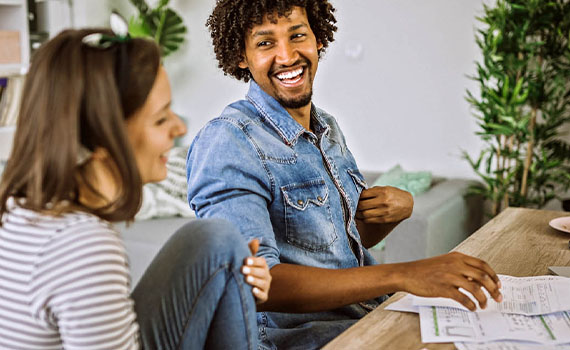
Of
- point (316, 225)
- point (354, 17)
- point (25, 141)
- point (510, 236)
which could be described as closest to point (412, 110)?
point (354, 17)

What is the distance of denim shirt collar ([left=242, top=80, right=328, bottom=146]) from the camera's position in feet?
4.87

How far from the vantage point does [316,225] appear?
1.41 m

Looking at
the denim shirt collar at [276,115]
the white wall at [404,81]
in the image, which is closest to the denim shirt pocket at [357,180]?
the denim shirt collar at [276,115]

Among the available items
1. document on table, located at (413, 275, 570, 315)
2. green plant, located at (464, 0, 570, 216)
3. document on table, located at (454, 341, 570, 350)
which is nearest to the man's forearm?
document on table, located at (413, 275, 570, 315)

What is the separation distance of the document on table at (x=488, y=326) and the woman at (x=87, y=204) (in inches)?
13.2

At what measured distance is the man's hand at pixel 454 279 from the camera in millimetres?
1062

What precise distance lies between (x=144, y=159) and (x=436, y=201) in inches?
81.9

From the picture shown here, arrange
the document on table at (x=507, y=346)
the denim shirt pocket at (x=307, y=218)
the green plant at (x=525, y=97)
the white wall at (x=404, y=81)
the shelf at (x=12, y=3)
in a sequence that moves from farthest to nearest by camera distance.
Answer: the shelf at (x=12, y=3), the white wall at (x=404, y=81), the green plant at (x=525, y=97), the denim shirt pocket at (x=307, y=218), the document on table at (x=507, y=346)

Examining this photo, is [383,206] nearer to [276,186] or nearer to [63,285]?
[276,186]

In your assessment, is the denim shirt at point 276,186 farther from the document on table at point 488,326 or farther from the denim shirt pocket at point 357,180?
the document on table at point 488,326

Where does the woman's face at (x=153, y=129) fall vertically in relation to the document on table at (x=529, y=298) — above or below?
above

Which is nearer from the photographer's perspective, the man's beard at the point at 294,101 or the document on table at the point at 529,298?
the document on table at the point at 529,298

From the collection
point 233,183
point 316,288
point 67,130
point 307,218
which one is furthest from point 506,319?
point 67,130

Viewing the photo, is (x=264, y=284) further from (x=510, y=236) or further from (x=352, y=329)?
(x=510, y=236)
